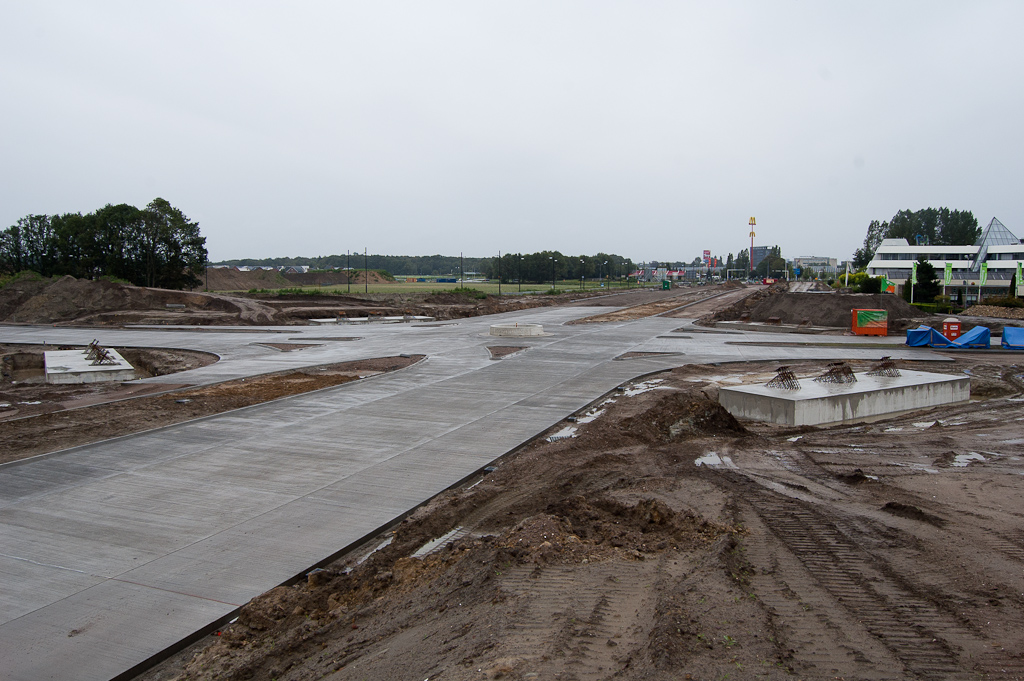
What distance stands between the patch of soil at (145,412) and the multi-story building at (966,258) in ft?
249

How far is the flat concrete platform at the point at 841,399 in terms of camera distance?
12.8 m

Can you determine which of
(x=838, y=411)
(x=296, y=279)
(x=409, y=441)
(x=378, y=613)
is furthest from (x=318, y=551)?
(x=296, y=279)

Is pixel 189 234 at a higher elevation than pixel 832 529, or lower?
higher

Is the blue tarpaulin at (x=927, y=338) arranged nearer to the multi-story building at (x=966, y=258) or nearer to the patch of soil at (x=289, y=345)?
the patch of soil at (x=289, y=345)

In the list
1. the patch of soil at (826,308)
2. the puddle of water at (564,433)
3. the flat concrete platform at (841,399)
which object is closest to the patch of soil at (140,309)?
the patch of soil at (826,308)

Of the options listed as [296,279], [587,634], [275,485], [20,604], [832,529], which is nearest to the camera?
[587,634]

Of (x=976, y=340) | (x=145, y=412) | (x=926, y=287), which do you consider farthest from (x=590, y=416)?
(x=926, y=287)

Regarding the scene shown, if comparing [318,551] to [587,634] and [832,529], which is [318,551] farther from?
[832,529]

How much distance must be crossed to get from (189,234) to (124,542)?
66.9 m

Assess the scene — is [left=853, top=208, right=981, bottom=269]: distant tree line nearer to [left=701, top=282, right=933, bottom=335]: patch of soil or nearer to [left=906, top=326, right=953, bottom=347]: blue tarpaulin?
[left=701, top=282, right=933, bottom=335]: patch of soil

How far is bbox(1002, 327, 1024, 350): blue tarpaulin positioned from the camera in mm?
24828

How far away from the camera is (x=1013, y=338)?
82.1 ft

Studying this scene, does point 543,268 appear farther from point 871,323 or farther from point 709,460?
point 709,460

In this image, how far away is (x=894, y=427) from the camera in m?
12.4
